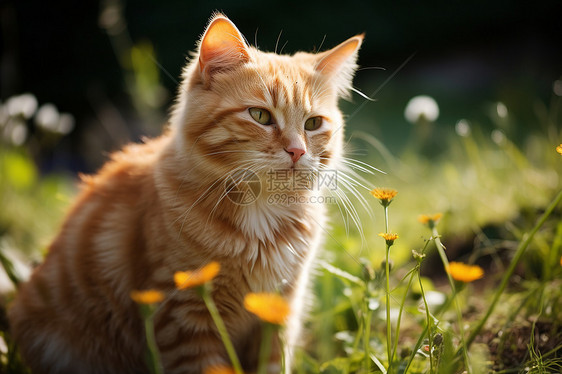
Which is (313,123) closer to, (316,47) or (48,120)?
(48,120)

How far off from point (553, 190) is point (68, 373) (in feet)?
6.73

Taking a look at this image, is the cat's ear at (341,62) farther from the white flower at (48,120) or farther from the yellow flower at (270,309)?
the white flower at (48,120)

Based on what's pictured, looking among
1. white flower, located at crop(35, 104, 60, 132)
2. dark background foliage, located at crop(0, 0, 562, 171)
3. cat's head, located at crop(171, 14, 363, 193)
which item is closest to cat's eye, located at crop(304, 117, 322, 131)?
cat's head, located at crop(171, 14, 363, 193)

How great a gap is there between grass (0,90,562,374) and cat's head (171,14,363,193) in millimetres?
298

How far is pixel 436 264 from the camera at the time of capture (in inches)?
79.4

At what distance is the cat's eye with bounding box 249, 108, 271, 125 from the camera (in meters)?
1.21

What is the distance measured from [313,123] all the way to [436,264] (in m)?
1.10

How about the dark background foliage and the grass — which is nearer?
the grass

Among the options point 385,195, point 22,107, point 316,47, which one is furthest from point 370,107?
point 385,195

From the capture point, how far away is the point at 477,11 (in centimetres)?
398

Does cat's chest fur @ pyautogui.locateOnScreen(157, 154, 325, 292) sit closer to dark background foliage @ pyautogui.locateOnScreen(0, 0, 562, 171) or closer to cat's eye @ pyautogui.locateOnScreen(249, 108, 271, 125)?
cat's eye @ pyautogui.locateOnScreen(249, 108, 271, 125)

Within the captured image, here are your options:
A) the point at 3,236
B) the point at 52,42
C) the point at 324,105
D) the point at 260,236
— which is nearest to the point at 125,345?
the point at 260,236

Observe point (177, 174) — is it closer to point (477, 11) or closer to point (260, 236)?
point (260, 236)

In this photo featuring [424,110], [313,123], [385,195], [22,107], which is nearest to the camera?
[385,195]
